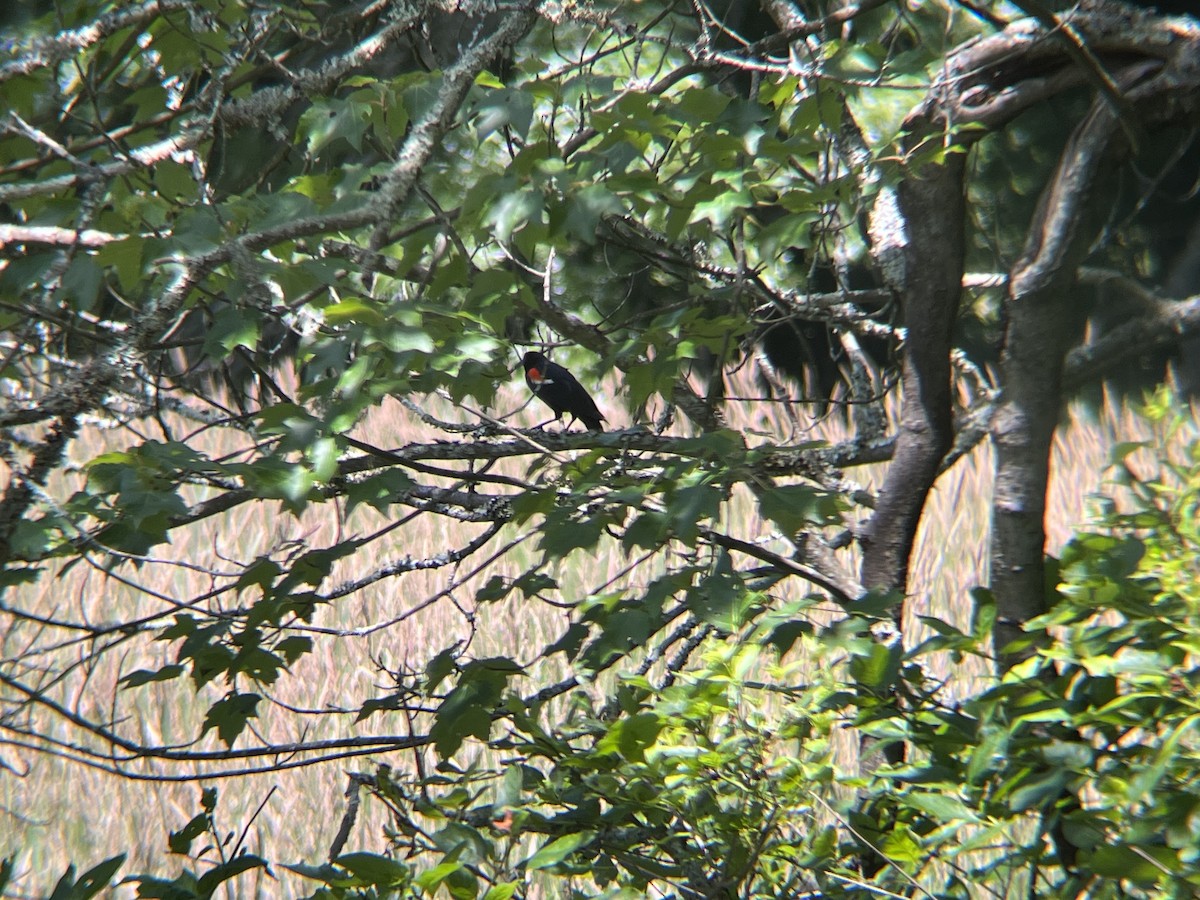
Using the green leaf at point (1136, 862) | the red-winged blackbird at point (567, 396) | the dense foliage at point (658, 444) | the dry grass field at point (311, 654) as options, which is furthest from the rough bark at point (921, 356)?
the red-winged blackbird at point (567, 396)

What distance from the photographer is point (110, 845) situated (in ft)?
11.1

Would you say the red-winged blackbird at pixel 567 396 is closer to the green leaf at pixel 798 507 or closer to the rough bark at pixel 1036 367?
the rough bark at pixel 1036 367

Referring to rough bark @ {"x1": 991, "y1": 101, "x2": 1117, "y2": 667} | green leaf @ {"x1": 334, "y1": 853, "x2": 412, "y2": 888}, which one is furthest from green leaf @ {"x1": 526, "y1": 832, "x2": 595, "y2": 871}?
rough bark @ {"x1": 991, "y1": 101, "x2": 1117, "y2": 667}

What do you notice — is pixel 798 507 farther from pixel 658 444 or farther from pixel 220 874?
pixel 220 874

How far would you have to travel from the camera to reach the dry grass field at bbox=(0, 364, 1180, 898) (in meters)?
3.38

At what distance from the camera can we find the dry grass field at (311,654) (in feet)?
11.1

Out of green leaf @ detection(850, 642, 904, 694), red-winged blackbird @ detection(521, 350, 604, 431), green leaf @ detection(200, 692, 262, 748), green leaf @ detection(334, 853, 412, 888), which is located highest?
red-winged blackbird @ detection(521, 350, 604, 431)

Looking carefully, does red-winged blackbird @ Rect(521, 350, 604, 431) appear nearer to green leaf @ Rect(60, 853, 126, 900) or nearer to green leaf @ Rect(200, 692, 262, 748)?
green leaf @ Rect(200, 692, 262, 748)

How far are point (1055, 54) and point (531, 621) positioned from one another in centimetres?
265

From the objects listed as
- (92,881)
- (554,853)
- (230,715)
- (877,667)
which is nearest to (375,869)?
(554,853)

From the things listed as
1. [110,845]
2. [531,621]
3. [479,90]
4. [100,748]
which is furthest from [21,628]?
[479,90]

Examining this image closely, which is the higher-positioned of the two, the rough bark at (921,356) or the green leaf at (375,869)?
the rough bark at (921,356)

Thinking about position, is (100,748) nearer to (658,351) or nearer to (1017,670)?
(658,351)

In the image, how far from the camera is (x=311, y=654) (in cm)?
377
